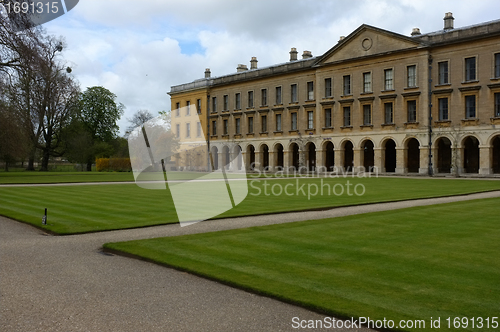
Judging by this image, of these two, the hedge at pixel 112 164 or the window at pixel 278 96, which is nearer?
the window at pixel 278 96

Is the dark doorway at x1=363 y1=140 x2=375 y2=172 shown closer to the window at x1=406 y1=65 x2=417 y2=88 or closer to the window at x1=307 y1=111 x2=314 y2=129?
the window at x1=307 y1=111 x2=314 y2=129

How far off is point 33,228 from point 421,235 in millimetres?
10249

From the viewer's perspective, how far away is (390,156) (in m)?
55.1

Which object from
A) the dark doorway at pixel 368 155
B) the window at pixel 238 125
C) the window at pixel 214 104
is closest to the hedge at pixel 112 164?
the window at pixel 214 104

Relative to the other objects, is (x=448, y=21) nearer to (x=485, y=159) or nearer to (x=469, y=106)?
(x=469, y=106)

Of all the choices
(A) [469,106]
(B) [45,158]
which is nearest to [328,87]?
(A) [469,106]

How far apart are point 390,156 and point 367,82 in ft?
30.4

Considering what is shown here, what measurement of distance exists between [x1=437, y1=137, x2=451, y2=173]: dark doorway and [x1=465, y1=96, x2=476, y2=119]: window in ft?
14.5

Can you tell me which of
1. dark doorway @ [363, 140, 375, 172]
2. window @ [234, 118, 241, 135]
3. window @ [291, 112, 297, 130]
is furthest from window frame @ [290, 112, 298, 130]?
window @ [234, 118, 241, 135]

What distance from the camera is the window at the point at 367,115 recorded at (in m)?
53.4

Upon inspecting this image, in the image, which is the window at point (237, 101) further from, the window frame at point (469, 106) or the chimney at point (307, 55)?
the window frame at point (469, 106)

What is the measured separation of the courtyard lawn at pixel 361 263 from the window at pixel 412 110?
3868 cm

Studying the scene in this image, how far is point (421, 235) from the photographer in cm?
1059

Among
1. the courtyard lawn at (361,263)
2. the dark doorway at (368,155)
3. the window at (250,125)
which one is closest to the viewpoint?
the courtyard lawn at (361,263)
